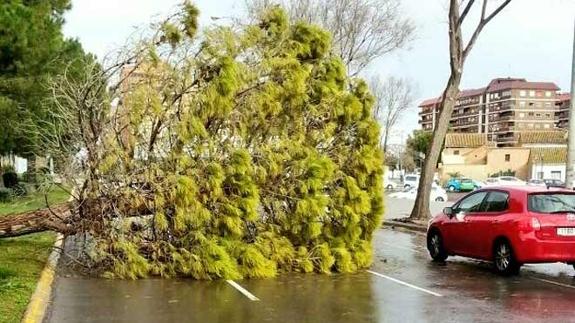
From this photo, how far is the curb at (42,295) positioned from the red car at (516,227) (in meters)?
7.50

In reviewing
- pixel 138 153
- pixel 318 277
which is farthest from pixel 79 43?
pixel 318 277

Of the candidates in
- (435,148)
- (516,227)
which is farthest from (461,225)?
(435,148)

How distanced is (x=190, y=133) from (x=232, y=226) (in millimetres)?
1688

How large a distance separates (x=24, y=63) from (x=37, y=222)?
11795mm

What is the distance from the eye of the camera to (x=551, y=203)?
1242 centimetres

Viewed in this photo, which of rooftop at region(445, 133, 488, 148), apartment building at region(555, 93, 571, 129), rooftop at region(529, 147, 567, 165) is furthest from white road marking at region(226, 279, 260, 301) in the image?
apartment building at region(555, 93, 571, 129)

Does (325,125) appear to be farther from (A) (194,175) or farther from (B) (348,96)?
(A) (194,175)

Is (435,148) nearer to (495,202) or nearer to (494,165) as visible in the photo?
(495,202)

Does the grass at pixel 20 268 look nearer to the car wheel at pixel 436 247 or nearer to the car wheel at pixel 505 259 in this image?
the car wheel at pixel 436 247

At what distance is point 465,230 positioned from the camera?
13.8 m

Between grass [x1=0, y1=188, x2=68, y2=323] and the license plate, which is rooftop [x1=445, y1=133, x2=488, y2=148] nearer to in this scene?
grass [x1=0, y1=188, x2=68, y2=323]

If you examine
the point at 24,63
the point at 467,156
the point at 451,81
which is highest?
the point at 467,156

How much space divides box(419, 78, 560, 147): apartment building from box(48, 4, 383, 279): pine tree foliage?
13027 centimetres

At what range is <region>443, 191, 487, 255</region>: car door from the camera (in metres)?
13.7
